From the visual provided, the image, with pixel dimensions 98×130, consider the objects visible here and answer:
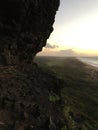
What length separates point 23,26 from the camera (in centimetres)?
2166

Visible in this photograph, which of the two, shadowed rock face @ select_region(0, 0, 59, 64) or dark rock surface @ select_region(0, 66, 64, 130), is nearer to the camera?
dark rock surface @ select_region(0, 66, 64, 130)

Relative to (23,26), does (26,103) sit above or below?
below

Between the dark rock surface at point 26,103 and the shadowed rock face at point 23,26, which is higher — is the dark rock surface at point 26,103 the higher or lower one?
the lower one

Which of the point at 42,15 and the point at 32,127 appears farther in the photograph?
the point at 42,15

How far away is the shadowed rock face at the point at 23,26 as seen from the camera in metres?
19.1

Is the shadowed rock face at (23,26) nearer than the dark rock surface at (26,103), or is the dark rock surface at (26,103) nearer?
the dark rock surface at (26,103)

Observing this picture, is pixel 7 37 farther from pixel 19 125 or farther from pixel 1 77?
pixel 19 125

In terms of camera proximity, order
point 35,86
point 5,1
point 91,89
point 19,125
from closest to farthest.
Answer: point 19,125, point 5,1, point 35,86, point 91,89

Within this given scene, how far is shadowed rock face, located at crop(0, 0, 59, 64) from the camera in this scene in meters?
19.1

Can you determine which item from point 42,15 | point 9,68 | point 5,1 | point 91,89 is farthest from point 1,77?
point 91,89

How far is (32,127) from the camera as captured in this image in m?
14.7

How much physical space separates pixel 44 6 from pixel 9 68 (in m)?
8.16

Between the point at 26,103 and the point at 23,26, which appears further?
the point at 23,26

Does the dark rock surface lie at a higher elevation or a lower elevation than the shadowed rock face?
lower
